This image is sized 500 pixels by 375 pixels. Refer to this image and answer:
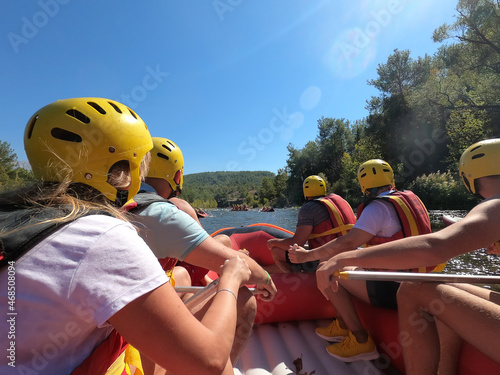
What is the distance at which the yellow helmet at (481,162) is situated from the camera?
192 centimetres

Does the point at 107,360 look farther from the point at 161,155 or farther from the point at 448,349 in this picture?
the point at 161,155

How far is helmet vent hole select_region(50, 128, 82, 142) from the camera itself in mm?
1144

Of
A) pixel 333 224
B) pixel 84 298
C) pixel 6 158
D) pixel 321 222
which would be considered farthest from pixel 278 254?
pixel 6 158

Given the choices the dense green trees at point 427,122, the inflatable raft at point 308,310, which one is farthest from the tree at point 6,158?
the inflatable raft at point 308,310

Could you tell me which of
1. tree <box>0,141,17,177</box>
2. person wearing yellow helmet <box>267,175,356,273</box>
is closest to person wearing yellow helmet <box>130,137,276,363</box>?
person wearing yellow helmet <box>267,175,356,273</box>

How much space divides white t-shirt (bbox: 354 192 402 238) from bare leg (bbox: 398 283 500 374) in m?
0.81

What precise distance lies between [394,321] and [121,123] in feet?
7.39

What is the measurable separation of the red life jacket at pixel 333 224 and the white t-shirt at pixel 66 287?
312cm

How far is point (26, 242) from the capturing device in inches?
29.9

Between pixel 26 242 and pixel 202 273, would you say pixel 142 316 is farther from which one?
pixel 202 273

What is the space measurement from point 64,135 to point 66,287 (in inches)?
26.7

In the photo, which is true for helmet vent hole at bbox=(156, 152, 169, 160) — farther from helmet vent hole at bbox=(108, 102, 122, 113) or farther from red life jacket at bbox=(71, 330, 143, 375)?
red life jacket at bbox=(71, 330, 143, 375)

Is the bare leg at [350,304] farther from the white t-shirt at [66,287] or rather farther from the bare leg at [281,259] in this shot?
the white t-shirt at [66,287]

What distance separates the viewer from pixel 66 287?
0.75m
